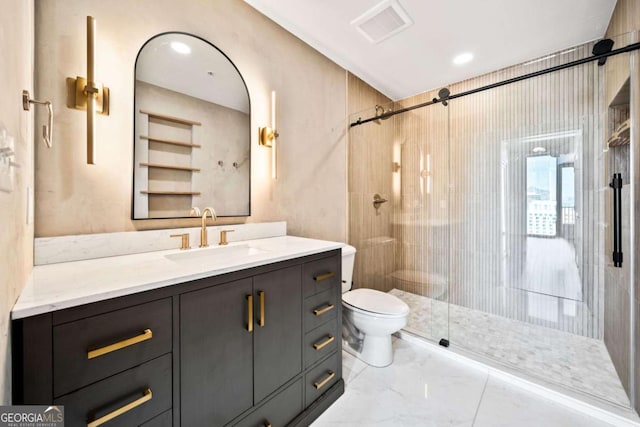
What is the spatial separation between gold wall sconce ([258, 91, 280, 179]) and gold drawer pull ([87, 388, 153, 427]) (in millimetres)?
1354

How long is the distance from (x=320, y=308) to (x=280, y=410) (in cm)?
50

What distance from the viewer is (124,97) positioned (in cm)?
127

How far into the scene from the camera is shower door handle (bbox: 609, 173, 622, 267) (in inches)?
59.3

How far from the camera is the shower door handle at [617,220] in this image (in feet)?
4.94

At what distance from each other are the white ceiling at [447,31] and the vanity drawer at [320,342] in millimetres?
2089

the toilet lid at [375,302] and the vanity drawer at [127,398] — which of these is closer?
the vanity drawer at [127,398]

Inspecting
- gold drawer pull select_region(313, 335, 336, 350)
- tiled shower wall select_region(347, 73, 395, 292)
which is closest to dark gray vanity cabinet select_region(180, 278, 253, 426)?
gold drawer pull select_region(313, 335, 336, 350)

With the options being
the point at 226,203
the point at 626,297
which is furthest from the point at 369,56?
the point at 626,297

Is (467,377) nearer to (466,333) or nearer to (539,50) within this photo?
(466,333)

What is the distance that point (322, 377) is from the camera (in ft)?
4.77

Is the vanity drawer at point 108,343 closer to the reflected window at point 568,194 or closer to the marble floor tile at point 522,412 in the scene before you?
the marble floor tile at point 522,412

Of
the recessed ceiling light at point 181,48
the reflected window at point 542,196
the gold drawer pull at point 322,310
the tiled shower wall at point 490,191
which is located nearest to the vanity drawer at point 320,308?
the gold drawer pull at point 322,310

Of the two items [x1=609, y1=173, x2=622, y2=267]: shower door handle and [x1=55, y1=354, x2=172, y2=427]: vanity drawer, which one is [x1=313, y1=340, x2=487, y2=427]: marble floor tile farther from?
[x1=609, y1=173, x2=622, y2=267]: shower door handle

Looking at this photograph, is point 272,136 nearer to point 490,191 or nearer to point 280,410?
point 280,410
